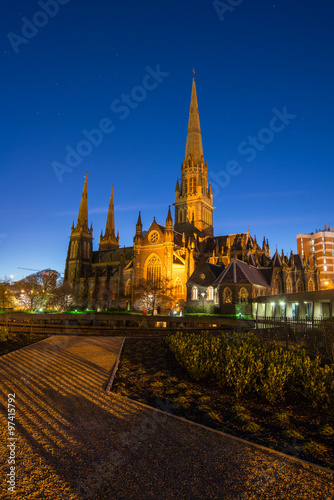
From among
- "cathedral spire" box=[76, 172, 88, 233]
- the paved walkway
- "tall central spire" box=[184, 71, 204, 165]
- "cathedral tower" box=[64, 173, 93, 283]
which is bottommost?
the paved walkway

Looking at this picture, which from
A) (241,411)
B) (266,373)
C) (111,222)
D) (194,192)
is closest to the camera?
(241,411)

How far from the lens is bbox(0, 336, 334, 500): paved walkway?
5000 millimetres

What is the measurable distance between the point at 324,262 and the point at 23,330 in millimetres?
108212

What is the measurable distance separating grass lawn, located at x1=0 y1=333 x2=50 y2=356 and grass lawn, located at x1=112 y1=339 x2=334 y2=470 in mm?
7937

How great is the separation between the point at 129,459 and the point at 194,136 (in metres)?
86.8

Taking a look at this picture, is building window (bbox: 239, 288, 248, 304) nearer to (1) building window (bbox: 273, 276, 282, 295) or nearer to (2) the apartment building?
(1) building window (bbox: 273, 276, 282, 295)

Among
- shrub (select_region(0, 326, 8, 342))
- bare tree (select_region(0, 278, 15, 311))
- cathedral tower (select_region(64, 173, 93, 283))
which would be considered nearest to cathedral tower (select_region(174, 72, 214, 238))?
cathedral tower (select_region(64, 173, 93, 283))

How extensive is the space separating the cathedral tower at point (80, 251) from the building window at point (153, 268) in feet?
93.1

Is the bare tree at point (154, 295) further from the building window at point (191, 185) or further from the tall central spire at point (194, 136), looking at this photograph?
the tall central spire at point (194, 136)

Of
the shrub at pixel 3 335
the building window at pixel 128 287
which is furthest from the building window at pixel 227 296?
the shrub at pixel 3 335

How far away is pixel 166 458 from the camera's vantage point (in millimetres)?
5965

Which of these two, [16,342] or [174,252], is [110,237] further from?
[16,342]

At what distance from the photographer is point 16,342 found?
66.2 ft

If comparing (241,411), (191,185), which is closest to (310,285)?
(191,185)
